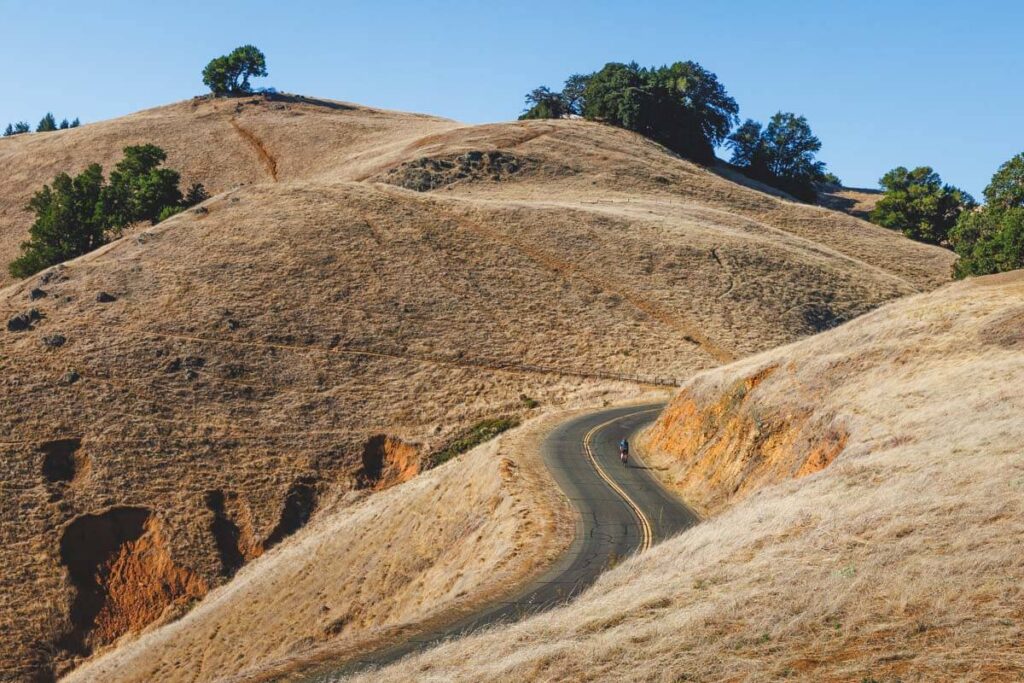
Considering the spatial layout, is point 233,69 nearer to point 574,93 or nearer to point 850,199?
point 574,93

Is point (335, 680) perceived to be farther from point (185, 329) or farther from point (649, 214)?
point (649, 214)

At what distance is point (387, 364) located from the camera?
4784 cm

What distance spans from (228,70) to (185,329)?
86.1 meters

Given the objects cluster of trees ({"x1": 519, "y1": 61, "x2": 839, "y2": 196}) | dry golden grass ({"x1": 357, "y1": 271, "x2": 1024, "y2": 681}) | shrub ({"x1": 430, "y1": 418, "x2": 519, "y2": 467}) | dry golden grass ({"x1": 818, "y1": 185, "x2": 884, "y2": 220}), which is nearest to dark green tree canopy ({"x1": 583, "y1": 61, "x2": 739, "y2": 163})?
cluster of trees ({"x1": 519, "y1": 61, "x2": 839, "y2": 196})

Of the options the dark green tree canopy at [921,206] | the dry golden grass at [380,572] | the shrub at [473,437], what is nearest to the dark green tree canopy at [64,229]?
the shrub at [473,437]

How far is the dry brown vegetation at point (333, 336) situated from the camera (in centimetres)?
3538

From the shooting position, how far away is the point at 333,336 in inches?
1953

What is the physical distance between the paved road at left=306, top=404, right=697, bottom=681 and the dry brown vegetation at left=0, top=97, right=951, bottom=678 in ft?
5.30

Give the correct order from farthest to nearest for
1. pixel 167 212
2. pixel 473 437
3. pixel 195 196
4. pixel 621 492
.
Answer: pixel 195 196 < pixel 167 212 < pixel 473 437 < pixel 621 492

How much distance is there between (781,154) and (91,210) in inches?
2985

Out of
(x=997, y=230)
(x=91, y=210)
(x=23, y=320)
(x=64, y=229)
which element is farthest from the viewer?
(x=91, y=210)

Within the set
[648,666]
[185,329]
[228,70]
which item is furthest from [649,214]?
[228,70]

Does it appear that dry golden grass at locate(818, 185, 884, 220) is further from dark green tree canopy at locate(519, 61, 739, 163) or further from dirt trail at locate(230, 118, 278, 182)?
dirt trail at locate(230, 118, 278, 182)

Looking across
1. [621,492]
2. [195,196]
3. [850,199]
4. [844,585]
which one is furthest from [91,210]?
[850,199]
